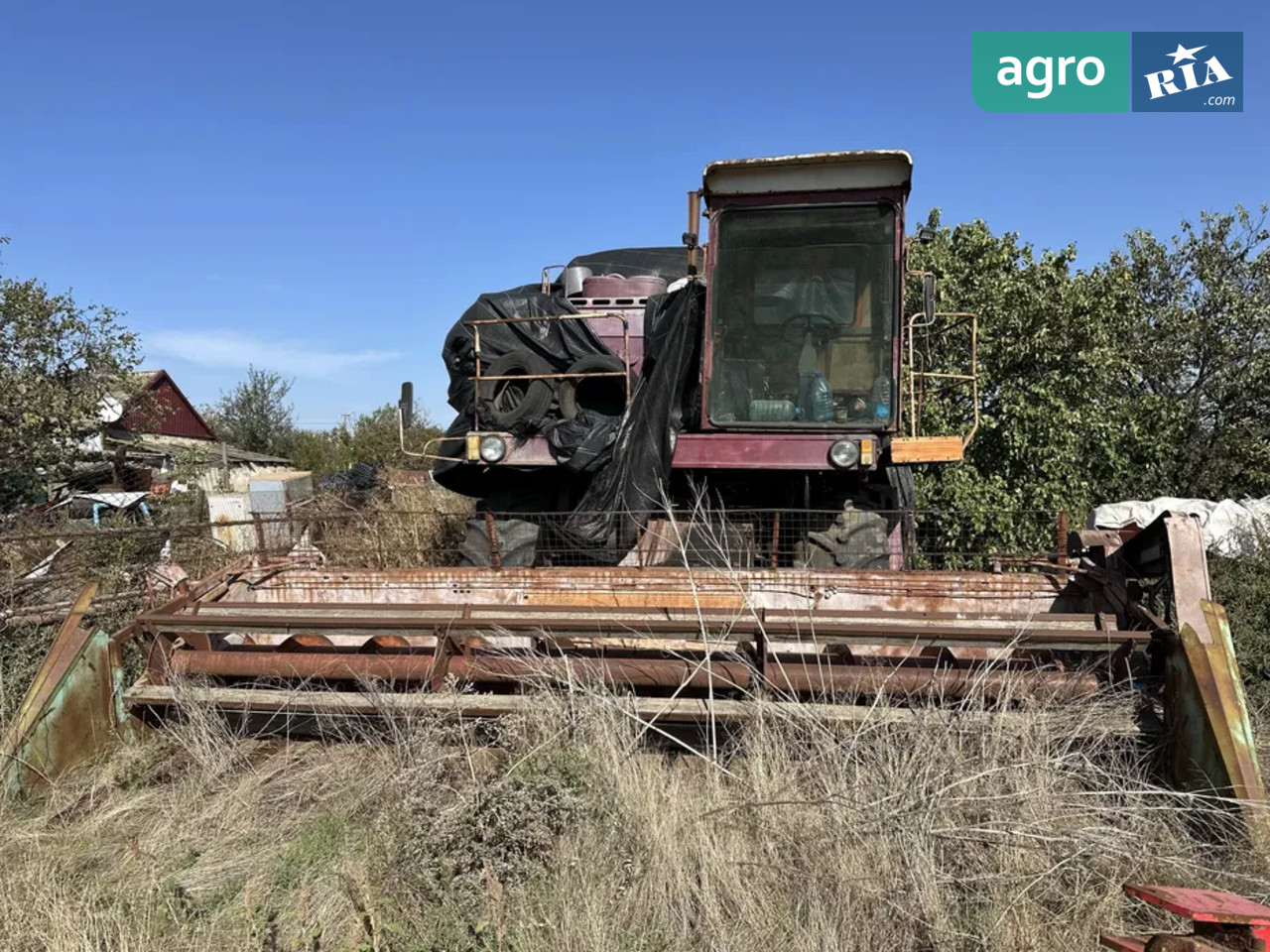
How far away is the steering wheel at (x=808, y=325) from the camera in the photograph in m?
5.56

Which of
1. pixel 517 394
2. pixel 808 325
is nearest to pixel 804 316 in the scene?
pixel 808 325

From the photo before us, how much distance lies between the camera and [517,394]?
248 inches

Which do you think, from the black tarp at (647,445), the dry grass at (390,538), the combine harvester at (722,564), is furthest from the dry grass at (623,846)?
the dry grass at (390,538)

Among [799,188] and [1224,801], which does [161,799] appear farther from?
[799,188]

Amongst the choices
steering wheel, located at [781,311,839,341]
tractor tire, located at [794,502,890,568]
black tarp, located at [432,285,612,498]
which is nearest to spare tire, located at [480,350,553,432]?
black tarp, located at [432,285,612,498]

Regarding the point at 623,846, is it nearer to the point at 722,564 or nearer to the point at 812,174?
the point at 722,564

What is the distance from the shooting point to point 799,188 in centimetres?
543

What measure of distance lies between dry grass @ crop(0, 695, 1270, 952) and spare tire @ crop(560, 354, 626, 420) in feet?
10.6

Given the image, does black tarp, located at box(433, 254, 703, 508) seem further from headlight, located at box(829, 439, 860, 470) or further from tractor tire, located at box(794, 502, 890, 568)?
tractor tire, located at box(794, 502, 890, 568)

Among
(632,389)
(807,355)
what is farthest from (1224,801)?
(632,389)

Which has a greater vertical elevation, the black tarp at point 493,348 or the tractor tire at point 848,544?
the black tarp at point 493,348

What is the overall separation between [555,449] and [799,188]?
7.76 feet

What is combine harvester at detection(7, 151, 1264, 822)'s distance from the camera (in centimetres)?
334

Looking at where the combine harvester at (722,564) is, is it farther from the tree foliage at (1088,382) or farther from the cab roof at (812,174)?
the tree foliage at (1088,382)
